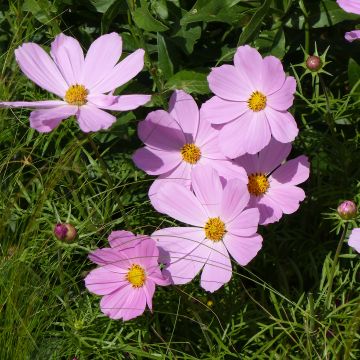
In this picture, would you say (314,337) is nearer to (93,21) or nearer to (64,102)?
(64,102)

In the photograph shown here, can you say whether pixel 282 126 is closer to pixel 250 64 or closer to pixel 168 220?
pixel 250 64

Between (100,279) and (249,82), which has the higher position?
(249,82)

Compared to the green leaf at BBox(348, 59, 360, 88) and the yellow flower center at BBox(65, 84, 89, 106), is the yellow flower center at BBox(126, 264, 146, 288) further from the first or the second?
the green leaf at BBox(348, 59, 360, 88)

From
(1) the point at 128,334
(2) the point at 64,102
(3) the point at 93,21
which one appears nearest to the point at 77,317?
(1) the point at 128,334

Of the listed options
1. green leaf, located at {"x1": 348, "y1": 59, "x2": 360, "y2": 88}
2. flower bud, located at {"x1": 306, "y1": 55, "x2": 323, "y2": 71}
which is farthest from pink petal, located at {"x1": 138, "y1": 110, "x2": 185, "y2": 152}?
green leaf, located at {"x1": 348, "y1": 59, "x2": 360, "y2": 88}

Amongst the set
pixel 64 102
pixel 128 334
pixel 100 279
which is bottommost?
pixel 128 334

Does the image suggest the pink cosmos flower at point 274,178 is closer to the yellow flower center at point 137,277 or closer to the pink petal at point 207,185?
the pink petal at point 207,185

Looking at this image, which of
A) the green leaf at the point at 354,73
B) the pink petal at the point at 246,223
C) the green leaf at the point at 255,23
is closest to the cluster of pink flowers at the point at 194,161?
the pink petal at the point at 246,223
